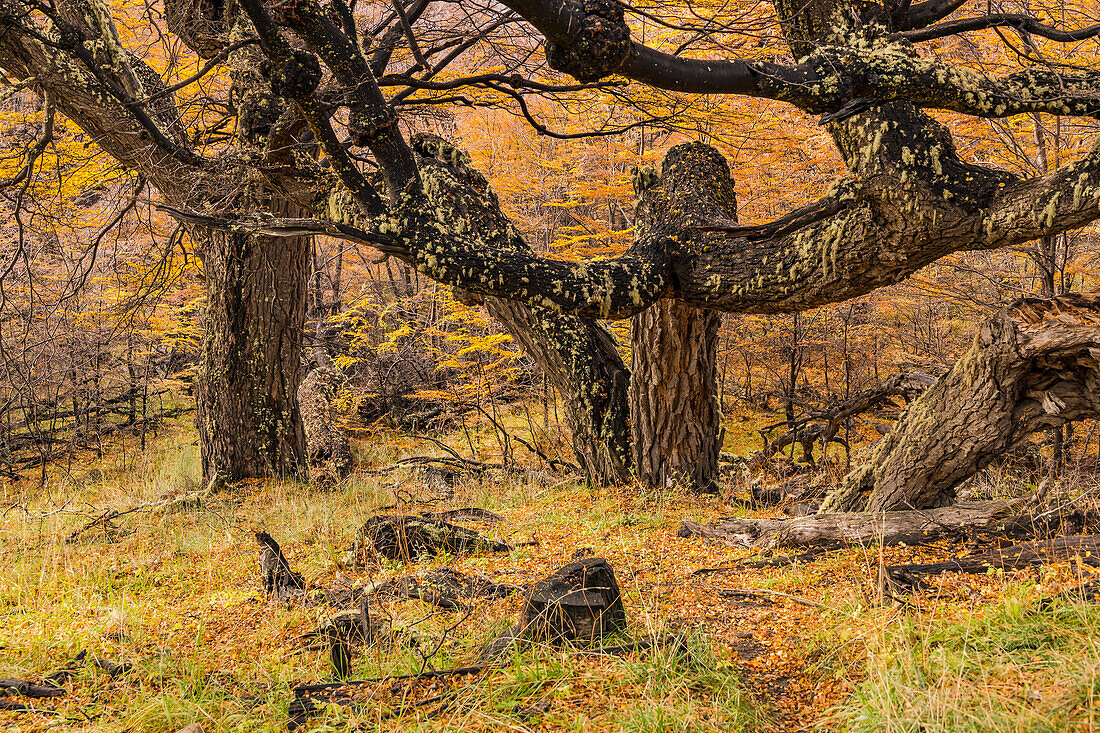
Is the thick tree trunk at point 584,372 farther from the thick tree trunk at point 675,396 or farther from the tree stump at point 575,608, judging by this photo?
the tree stump at point 575,608

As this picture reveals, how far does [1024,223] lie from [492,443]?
8734 millimetres

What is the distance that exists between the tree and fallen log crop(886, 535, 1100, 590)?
91cm

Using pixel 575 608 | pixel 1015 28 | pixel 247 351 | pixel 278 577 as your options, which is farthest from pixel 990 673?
pixel 247 351

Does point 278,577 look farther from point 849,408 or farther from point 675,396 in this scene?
point 849,408

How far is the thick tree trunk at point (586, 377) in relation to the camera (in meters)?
5.88

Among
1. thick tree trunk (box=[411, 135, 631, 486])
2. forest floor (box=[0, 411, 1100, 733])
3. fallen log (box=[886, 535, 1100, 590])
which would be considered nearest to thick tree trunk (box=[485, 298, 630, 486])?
thick tree trunk (box=[411, 135, 631, 486])

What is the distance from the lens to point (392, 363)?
1226 centimetres

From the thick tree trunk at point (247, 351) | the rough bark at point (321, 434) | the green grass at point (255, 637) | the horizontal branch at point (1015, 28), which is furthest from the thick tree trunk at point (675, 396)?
the rough bark at point (321, 434)

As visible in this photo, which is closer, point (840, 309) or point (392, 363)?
point (840, 309)

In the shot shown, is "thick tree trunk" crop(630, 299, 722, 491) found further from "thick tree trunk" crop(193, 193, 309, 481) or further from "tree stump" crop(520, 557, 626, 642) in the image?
"thick tree trunk" crop(193, 193, 309, 481)

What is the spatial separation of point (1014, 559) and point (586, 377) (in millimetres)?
3594

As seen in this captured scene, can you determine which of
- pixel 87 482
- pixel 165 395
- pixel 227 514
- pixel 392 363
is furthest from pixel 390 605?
pixel 165 395

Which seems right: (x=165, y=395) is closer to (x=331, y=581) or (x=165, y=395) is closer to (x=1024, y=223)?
(x=331, y=581)

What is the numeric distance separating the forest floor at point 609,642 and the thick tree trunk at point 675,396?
133 cm
